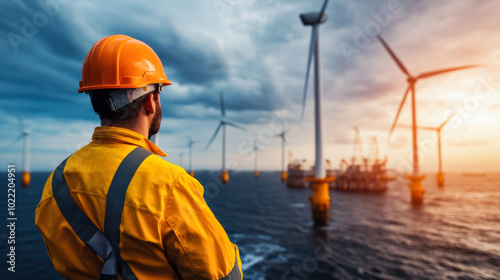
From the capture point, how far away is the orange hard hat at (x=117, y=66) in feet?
6.85

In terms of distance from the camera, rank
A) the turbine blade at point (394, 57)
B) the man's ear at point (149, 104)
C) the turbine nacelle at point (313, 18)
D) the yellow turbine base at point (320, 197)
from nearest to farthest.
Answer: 1. the man's ear at point (149, 104)
2. the yellow turbine base at point (320, 197)
3. the turbine nacelle at point (313, 18)
4. the turbine blade at point (394, 57)

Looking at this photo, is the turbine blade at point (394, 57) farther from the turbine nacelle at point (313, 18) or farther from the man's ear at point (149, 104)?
the man's ear at point (149, 104)

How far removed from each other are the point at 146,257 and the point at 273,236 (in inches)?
1284

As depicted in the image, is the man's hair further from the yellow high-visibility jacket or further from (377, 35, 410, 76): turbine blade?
(377, 35, 410, 76): turbine blade

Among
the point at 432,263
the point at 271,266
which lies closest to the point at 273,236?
the point at 271,266

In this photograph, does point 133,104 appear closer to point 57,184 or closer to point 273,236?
point 57,184

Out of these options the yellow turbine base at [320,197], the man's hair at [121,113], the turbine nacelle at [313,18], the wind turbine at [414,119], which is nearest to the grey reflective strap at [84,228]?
the man's hair at [121,113]

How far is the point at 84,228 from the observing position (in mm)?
1755

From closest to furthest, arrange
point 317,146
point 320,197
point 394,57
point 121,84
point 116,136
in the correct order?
point 116,136
point 121,84
point 320,197
point 317,146
point 394,57

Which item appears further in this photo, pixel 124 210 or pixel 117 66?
pixel 117 66

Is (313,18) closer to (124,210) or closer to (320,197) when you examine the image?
(320,197)

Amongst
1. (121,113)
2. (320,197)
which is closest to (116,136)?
(121,113)

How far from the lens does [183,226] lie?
62.1 inches

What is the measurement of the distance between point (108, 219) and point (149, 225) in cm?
34
